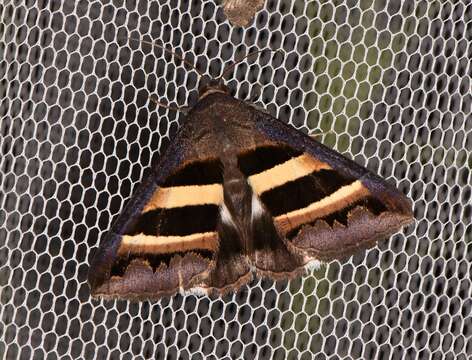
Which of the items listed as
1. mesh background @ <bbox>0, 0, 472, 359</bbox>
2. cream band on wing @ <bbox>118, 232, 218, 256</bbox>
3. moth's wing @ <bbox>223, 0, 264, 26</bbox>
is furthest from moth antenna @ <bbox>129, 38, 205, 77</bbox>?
cream band on wing @ <bbox>118, 232, 218, 256</bbox>

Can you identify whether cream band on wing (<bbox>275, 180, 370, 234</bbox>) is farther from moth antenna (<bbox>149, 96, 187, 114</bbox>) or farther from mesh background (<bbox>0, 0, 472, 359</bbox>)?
moth antenna (<bbox>149, 96, 187, 114</bbox>)

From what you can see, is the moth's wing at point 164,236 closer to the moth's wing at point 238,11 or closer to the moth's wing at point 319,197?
the moth's wing at point 319,197

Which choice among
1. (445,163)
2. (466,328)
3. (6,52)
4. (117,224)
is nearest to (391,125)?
(445,163)

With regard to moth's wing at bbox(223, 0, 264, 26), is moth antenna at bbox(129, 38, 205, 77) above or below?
below

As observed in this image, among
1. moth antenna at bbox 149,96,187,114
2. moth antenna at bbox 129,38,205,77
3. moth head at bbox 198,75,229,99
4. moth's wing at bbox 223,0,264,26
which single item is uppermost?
moth's wing at bbox 223,0,264,26

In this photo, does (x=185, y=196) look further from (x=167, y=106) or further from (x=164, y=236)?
(x=167, y=106)

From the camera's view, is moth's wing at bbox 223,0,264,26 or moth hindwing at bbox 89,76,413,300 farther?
moth's wing at bbox 223,0,264,26

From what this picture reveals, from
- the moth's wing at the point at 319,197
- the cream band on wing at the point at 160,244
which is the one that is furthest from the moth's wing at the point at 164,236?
the moth's wing at the point at 319,197

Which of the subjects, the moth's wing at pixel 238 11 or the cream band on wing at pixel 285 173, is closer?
the cream band on wing at pixel 285 173
